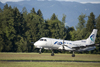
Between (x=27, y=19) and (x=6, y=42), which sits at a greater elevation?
(x=27, y=19)

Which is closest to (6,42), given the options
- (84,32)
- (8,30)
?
(8,30)

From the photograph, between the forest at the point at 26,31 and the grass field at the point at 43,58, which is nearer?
the grass field at the point at 43,58

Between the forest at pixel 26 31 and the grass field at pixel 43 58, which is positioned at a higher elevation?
the forest at pixel 26 31

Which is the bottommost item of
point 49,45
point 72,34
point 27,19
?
point 49,45

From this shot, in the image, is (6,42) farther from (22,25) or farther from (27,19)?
(27,19)

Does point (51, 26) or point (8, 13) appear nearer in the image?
point (8, 13)

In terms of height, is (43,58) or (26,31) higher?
(26,31)

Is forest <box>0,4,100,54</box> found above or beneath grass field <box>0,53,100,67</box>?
above

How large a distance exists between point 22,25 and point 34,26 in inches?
227

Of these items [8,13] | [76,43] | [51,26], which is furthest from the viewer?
[51,26]

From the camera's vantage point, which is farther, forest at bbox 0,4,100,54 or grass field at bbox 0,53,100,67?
forest at bbox 0,4,100,54

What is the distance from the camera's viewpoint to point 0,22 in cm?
8194

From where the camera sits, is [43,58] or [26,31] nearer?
[43,58]

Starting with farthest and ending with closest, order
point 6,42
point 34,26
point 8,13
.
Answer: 1. point 34,26
2. point 8,13
3. point 6,42
